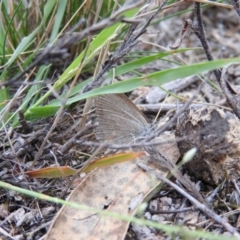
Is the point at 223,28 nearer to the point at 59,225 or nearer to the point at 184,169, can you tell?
the point at 184,169

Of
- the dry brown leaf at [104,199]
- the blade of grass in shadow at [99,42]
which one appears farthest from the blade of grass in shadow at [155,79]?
the dry brown leaf at [104,199]

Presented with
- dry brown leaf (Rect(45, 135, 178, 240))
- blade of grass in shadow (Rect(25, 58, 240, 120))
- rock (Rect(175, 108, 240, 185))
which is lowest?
dry brown leaf (Rect(45, 135, 178, 240))

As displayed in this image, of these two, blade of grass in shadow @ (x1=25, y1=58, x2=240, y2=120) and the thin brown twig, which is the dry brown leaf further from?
blade of grass in shadow @ (x1=25, y1=58, x2=240, y2=120)

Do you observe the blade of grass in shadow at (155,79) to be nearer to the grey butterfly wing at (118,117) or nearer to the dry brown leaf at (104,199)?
the grey butterfly wing at (118,117)

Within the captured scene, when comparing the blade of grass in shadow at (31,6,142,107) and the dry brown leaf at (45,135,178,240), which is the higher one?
the blade of grass in shadow at (31,6,142,107)

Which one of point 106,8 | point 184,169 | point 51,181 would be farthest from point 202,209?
point 106,8

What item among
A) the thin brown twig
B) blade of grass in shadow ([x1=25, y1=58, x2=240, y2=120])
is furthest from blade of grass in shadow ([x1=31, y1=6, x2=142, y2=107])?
the thin brown twig

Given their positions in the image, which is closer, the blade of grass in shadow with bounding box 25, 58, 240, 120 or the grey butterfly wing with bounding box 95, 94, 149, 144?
the blade of grass in shadow with bounding box 25, 58, 240, 120
